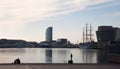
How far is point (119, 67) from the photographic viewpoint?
1469cm

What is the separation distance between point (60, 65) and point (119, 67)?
283cm

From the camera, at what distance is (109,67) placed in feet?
47.9

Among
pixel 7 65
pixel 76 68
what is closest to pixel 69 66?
pixel 76 68

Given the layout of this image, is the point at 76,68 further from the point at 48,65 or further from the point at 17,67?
the point at 17,67

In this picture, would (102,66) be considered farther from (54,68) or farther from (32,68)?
(32,68)

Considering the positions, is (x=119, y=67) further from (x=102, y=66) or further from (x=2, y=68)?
(x=2, y=68)

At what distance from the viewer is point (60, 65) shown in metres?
14.7

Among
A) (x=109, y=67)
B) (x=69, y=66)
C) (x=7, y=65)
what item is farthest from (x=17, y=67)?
(x=109, y=67)

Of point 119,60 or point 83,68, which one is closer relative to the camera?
point 83,68

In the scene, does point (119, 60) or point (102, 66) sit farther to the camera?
point (119, 60)

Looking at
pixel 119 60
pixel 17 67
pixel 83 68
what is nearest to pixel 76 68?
pixel 83 68

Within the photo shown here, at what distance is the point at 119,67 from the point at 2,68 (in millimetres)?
5526

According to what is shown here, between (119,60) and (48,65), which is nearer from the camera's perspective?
(48,65)

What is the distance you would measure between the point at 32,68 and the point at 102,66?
3346mm
